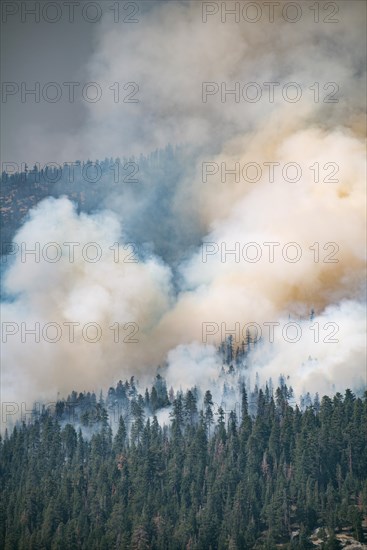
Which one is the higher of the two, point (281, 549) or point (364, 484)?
point (364, 484)

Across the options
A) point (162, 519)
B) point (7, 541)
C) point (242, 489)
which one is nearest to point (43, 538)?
point (7, 541)

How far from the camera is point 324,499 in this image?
635 ft

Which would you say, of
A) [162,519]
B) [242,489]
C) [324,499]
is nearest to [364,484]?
[324,499]

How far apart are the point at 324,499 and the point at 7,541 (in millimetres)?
55500

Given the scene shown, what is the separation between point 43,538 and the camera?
19675 centimetres

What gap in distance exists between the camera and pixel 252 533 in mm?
188125

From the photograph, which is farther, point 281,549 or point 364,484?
point 364,484

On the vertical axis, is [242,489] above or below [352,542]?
above

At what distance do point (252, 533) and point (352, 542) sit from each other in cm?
1635

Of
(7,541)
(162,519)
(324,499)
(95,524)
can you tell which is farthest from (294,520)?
(7,541)

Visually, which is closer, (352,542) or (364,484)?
(352,542)

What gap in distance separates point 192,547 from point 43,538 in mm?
27452

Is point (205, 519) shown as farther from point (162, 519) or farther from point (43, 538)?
point (43, 538)

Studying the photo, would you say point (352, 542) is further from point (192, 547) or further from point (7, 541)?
point (7, 541)
